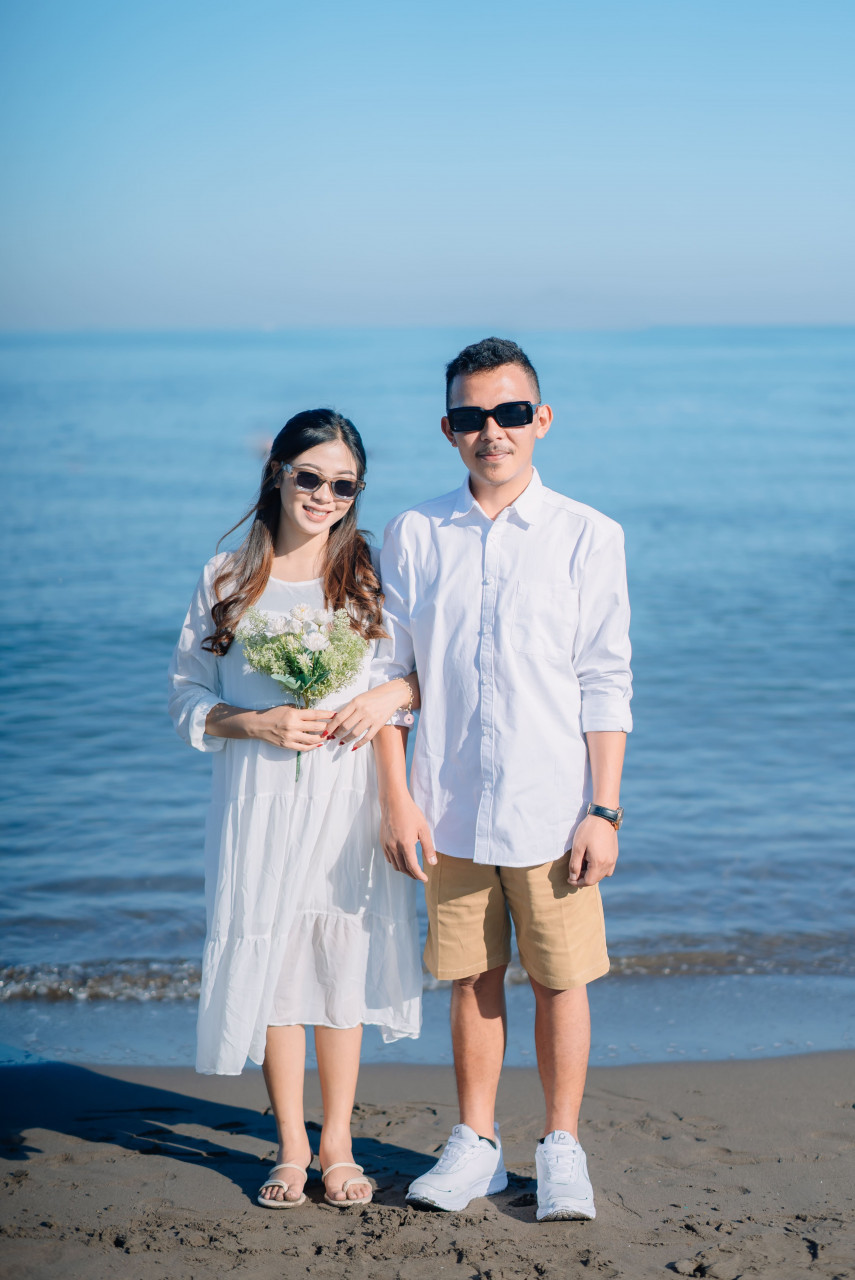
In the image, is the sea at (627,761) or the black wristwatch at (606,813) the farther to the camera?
the sea at (627,761)

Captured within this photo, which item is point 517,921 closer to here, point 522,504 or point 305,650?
point 305,650

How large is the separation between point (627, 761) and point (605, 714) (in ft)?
16.6

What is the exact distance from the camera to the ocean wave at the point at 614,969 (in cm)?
524

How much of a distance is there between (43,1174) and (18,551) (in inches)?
528

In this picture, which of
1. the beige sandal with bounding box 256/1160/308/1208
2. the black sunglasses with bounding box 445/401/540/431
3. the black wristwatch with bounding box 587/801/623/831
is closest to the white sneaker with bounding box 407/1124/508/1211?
the beige sandal with bounding box 256/1160/308/1208

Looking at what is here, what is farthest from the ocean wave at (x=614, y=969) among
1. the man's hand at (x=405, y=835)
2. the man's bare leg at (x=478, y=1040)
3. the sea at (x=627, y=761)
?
the man's hand at (x=405, y=835)

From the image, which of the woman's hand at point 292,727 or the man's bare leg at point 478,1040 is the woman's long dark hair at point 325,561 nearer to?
the woman's hand at point 292,727

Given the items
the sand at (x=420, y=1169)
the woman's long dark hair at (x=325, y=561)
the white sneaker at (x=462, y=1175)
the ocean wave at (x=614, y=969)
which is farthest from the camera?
the ocean wave at (x=614, y=969)

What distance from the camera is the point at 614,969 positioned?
5406mm

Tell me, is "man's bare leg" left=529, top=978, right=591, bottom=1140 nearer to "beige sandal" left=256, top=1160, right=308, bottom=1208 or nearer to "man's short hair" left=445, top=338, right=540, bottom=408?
"beige sandal" left=256, top=1160, right=308, bottom=1208

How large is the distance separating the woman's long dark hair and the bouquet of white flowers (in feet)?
0.37

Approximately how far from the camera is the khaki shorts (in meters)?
3.36

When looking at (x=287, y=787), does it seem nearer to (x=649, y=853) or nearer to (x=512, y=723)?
(x=512, y=723)

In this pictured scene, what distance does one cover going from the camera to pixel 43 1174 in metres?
3.61
